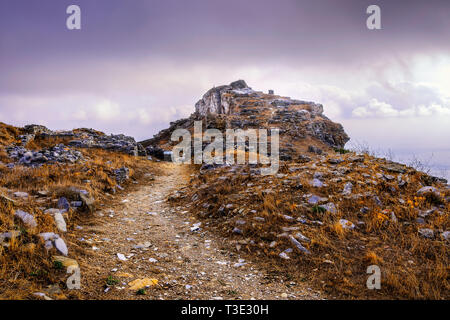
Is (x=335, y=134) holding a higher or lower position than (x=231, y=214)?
higher

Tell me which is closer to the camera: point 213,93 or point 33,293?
point 33,293

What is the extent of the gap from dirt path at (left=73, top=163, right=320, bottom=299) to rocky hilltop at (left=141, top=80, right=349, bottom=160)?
53.6ft

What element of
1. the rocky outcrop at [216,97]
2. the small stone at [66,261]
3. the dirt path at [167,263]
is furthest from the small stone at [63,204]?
the rocky outcrop at [216,97]

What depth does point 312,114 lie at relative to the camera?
A: 36125 mm

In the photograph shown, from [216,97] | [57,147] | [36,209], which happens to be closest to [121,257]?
[36,209]

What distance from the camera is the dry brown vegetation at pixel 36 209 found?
4.57m

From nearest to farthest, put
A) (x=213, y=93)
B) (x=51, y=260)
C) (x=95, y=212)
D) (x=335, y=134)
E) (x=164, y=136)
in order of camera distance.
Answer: (x=51, y=260), (x=95, y=212), (x=335, y=134), (x=164, y=136), (x=213, y=93)

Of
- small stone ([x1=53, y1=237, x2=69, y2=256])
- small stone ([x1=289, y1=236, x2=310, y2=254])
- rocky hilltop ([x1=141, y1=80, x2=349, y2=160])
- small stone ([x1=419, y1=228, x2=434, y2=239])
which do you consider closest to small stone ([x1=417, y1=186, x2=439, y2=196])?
small stone ([x1=419, y1=228, x2=434, y2=239])

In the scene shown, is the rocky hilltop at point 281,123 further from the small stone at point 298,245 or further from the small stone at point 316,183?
the small stone at point 298,245

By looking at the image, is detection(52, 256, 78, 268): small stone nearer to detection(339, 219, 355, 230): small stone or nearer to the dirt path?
the dirt path
